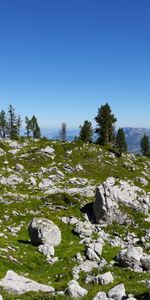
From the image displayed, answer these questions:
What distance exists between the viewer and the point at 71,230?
38.1 metres

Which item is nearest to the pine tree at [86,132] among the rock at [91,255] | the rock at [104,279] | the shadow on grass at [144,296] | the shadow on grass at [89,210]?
the shadow on grass at [89,210]

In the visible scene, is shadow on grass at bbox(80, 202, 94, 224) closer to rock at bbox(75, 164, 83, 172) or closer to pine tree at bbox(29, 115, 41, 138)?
rock at bbox(75, 164, 83, 172)

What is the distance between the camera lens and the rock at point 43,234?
3325 cm

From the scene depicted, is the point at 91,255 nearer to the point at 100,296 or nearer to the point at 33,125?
the point at 100,296

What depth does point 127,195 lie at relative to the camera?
44938 mm

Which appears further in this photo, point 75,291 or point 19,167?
point 19,167

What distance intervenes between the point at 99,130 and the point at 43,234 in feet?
230

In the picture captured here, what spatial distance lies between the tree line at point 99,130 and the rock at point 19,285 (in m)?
66.6

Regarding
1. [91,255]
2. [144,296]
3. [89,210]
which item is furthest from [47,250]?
[144,296]

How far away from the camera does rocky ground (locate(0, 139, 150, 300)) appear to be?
21906 millimetres

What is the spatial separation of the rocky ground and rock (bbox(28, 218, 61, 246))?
0.09 metres

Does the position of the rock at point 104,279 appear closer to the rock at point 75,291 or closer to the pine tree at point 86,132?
the rock at point 75,291

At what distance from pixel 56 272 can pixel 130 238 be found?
12420 mm

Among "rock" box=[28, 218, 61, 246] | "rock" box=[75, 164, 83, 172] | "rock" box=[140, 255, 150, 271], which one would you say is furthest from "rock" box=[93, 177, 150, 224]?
"rock" box=[75, 164, 83, 172]
